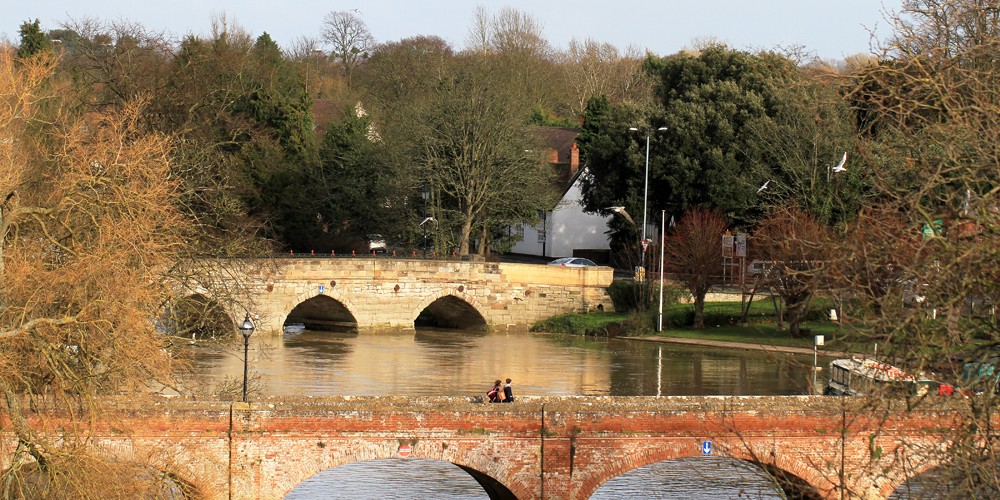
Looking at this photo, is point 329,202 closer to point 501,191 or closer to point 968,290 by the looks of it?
point 501,191

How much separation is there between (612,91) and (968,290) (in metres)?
77.2

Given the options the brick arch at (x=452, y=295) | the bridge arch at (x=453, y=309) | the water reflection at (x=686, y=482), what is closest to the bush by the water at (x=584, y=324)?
the brick arch at (x=452, y=295)

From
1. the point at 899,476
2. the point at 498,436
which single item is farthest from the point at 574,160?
the point at 899,476

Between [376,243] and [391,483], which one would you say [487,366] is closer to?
[391,483]

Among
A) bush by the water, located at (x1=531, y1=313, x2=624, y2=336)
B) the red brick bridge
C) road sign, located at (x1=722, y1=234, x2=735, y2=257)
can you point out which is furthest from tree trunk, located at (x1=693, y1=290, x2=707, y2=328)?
the red brick bridge

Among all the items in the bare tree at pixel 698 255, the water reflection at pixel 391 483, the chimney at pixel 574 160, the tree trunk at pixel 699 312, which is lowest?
the water reflection at pixel 391 483

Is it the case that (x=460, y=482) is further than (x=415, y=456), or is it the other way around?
(x=460, y=482)

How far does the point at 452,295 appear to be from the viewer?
50.0m

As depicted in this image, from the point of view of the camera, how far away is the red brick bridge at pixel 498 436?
1905 centimetres

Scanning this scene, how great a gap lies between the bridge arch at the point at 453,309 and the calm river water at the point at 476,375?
940 mm

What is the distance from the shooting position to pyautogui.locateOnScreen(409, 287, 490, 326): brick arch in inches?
1940

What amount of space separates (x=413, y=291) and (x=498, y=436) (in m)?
29.8

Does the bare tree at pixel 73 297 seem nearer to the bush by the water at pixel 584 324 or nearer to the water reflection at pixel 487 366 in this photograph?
the water reflection at pixel 487 366

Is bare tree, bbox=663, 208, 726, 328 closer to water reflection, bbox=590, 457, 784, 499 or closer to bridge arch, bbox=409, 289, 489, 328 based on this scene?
bridge arch, bbox=409, 289, 489, 328
